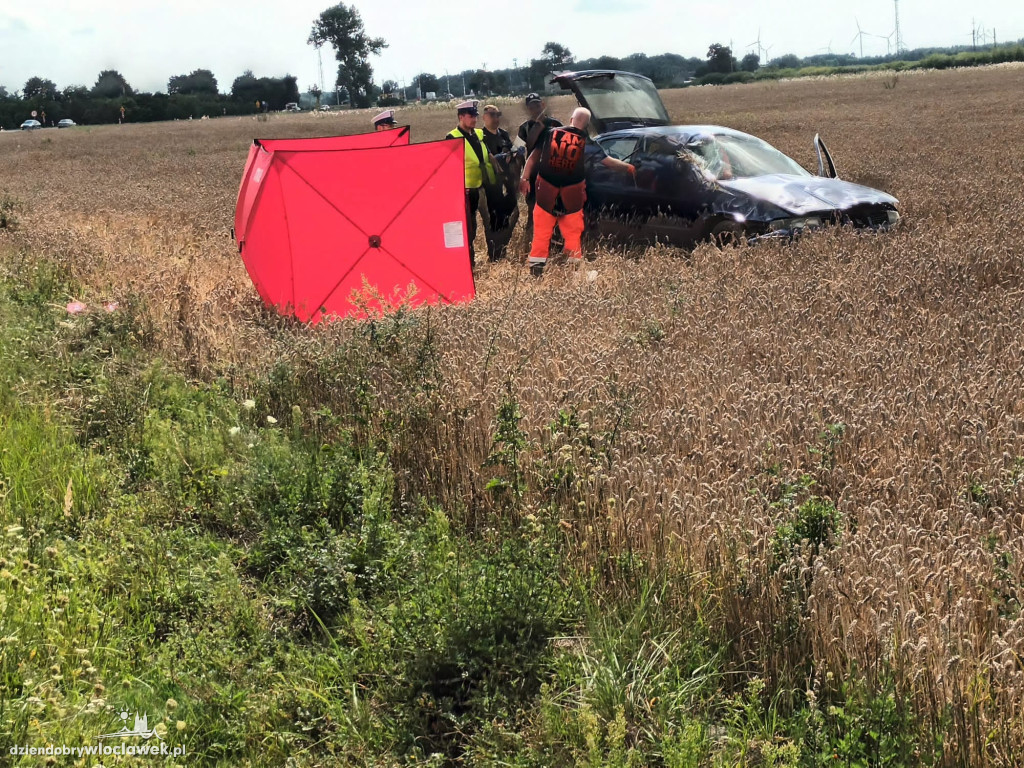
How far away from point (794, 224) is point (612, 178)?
9.05 feet

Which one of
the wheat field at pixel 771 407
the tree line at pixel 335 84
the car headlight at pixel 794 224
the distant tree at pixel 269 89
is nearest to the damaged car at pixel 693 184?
the car headlight at pixel 794 224

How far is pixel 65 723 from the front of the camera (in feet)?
9.81

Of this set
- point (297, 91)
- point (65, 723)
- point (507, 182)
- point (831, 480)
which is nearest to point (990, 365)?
point (831, 480)

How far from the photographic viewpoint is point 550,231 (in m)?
9.60

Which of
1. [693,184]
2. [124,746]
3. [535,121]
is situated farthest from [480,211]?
[124,746]

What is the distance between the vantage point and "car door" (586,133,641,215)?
1100 cm

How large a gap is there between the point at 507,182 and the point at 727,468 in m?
7.15

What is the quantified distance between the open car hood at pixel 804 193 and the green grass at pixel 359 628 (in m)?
5.49

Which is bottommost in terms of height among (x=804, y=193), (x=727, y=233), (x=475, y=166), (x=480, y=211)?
(x=727, y=233)

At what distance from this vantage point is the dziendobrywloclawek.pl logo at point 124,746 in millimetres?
2820

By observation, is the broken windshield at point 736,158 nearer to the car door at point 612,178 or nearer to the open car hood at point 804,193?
the open car hood at point 804,193

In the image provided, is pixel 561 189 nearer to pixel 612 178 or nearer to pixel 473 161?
pixel 473 161

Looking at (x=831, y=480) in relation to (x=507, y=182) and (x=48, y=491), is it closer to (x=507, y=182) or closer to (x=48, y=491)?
(x=48, y=491)

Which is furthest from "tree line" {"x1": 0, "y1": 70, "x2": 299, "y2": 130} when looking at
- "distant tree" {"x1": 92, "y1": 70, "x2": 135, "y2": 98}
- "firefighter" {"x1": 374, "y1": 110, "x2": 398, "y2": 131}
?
"firefighter" {"x1": 374, "y1": 110, "x2": 398, "y2": 131}
